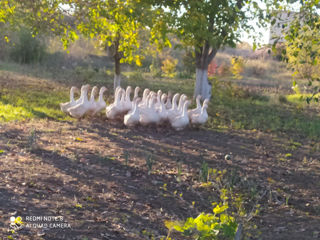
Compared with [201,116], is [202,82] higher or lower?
higher

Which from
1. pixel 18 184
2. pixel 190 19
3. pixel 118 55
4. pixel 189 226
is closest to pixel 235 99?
pixel 118 55

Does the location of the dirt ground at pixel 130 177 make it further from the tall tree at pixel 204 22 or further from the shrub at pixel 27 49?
the shrub at pixel 27 49

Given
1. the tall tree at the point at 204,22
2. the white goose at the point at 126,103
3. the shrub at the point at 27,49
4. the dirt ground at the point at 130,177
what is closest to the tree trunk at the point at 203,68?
the tall tree at the point at 204,22

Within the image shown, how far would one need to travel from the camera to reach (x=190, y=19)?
404 inches

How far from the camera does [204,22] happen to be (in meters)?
10.6

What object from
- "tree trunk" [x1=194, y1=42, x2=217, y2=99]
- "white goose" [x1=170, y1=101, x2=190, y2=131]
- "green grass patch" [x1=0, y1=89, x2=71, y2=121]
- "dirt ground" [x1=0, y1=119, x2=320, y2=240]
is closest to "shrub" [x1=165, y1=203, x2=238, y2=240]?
"dirt ground" [x1=0, y1=119, x2=320, y2=240]

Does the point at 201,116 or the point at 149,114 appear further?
the point at 201,116

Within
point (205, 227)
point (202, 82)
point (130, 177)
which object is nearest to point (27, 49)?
point (202, 82)

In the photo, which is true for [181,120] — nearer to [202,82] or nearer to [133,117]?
[133,117]

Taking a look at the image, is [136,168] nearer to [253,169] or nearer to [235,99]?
[253,169]

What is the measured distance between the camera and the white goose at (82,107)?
9758 mm

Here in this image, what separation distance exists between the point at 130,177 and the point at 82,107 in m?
4.19

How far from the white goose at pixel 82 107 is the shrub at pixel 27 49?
1560cm

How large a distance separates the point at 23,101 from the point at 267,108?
28.3 feet
